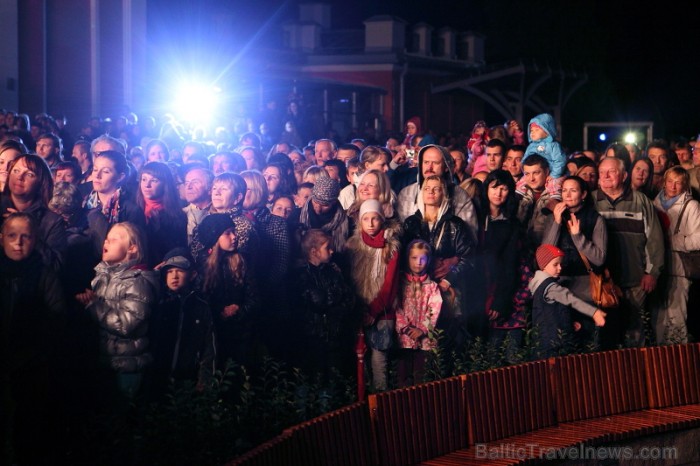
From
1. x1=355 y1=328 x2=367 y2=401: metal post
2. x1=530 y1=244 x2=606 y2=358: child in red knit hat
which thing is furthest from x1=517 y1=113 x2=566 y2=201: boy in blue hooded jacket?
x1=355 y1=328 x2=367 y2=401: metal post

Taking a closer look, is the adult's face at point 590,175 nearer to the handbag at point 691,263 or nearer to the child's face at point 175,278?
the handbag at point 691,263

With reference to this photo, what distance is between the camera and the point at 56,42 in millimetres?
22516

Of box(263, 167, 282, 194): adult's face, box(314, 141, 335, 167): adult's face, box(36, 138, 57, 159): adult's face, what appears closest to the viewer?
box(263, 167, 282, 194): adult's face

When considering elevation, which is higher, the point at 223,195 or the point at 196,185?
the point at 196,185

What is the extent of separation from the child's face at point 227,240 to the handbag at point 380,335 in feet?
4.52

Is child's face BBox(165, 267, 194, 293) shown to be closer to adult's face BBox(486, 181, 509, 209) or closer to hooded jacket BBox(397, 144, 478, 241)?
hooded jacket BBox(397, 144, 478, 241)

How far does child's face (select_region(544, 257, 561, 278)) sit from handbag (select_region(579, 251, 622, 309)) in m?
0.40

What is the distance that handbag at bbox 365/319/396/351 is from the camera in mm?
8523

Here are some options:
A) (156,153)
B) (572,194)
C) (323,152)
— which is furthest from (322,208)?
(323,152)

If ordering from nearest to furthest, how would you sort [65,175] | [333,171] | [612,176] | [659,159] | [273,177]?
1. [65,175]
2. [273,177]
3. [612,176]
4. [333,171]
5. [659,159]

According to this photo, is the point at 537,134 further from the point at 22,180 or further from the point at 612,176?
the point at 22,180

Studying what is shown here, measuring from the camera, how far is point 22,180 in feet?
25.3

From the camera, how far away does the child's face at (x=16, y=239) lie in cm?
669

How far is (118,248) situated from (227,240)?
35.2 inches
